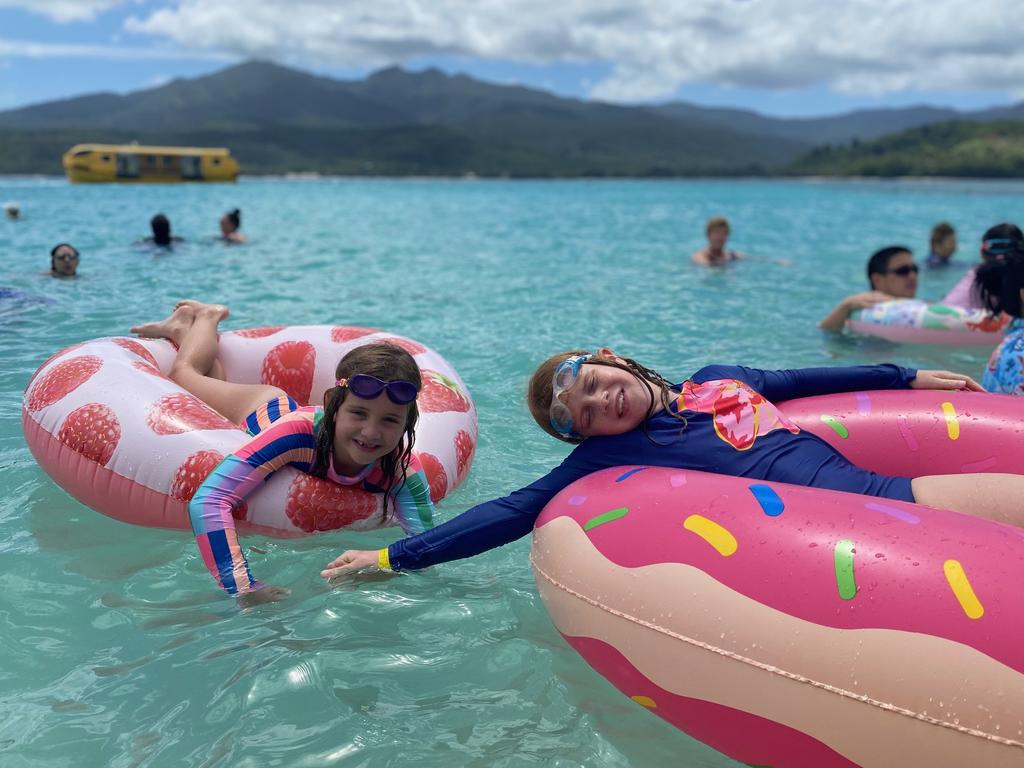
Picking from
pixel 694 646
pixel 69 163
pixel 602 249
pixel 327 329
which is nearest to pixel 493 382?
pixel 327 329

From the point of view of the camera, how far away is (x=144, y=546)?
3.27m

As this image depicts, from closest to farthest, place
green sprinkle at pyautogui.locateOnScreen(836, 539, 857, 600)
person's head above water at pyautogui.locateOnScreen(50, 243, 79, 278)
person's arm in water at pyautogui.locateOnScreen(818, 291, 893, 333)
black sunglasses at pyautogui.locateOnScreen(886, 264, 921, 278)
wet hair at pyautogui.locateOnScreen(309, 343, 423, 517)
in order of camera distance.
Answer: green sprinkle at pyautogui.locateOnScreen(836, 539, 857, 600) → wet hair at pyautogui.locateOnScreen(309, 343, 423, 517) → person's arm in water at pyautogui.locateOnScreen(818, 291, 893, 333) → black sunglasses at pyautogui.locateOnScreen(886, 264, 921, 278) → person's head above water at pyautogui.locateOnScreen(50, 243, 79, 278)

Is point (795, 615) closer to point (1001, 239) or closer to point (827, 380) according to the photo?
point (827, 380)

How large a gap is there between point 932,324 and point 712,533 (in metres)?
4.97

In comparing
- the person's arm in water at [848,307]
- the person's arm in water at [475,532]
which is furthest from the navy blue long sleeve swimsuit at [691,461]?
the person's arm in water at [848,307]

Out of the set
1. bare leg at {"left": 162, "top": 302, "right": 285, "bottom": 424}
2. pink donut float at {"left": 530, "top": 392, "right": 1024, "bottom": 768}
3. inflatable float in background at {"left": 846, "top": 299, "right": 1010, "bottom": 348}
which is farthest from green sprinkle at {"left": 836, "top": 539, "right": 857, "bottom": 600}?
inflatable float in background at {"left": 846, "top": 299, "right": 1010, "bottom": 348}

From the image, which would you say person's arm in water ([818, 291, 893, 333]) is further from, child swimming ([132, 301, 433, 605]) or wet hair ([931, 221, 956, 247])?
child swimming ([132, 301, 433, 605])

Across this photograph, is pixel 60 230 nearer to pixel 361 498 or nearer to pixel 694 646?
pixel 361 498

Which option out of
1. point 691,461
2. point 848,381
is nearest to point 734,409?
point 691,461

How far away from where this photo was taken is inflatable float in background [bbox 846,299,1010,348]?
20.2 ft

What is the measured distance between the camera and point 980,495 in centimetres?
235

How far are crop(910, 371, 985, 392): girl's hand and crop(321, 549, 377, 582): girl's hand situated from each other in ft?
6.99

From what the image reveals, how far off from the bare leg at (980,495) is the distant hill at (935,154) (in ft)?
236

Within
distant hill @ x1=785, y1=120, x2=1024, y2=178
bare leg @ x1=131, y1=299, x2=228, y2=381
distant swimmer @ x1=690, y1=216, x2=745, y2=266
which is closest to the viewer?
bare leg @ x1=131, y1=299, x2=228, y2=381
